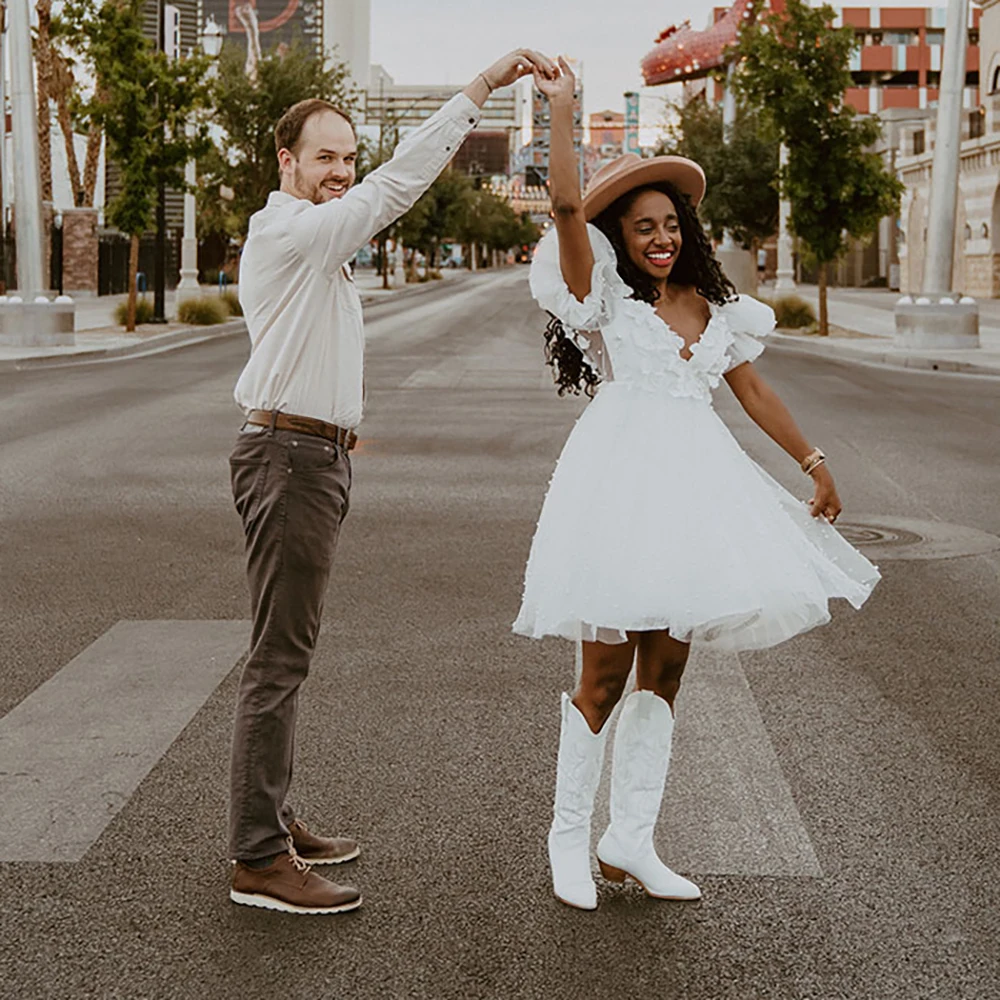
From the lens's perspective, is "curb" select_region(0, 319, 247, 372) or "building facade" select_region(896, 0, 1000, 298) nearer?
"curb" select_region(0, 319, 247, 372)

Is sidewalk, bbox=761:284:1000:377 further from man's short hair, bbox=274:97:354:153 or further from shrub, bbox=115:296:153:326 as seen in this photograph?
man's short hair, bbox=274:97:354:153

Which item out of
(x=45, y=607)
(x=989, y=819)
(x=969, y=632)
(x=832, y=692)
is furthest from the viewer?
(x=45, y=607)

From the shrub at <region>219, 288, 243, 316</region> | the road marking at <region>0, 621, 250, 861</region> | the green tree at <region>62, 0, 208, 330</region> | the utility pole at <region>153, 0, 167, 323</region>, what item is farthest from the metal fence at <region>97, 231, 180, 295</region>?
the road marking at <region>0, 621, 250, 861</region>

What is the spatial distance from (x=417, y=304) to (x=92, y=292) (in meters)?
10.8

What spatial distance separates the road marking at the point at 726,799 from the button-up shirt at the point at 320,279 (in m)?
1.51

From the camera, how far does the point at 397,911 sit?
406 cm

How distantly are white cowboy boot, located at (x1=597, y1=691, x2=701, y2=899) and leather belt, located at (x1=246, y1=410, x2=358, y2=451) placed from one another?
3.30 feet

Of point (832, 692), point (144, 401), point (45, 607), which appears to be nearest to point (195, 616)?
point (45, 607)

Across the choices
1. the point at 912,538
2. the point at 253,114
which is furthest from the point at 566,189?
the point at 253,114

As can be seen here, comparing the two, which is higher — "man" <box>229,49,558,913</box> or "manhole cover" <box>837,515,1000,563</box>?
"man" <box>229,49,558,913</box>

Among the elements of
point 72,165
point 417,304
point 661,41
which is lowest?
point 417,304

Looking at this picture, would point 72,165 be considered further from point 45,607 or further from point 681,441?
point 681,441

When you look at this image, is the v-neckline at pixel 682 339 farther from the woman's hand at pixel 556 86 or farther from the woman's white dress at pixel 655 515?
the woman's hand at pixel 556 86

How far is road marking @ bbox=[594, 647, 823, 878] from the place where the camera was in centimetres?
445
